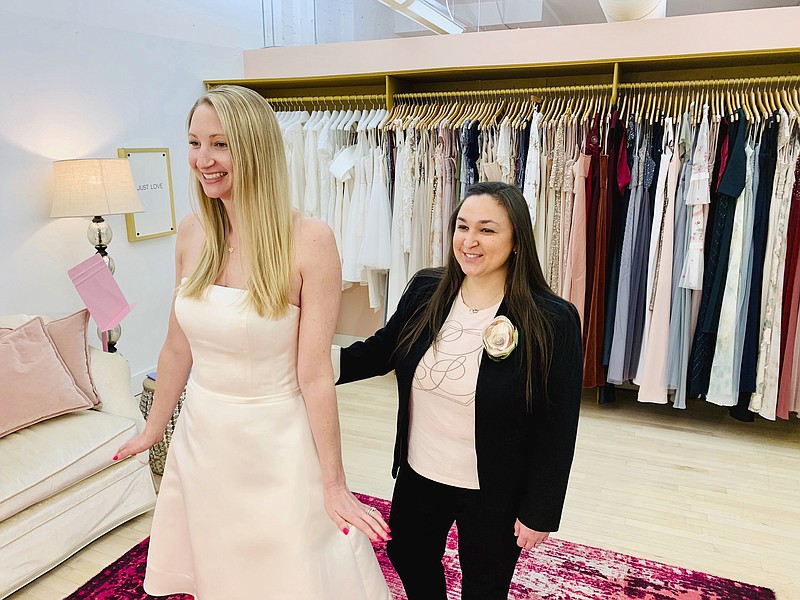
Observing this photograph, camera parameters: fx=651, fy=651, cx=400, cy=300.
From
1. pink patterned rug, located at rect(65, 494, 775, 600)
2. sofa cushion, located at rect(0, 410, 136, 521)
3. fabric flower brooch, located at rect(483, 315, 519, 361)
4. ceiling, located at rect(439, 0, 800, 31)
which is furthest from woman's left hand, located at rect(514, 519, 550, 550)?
ceiling, located at rect(439, 0, 800, 31)

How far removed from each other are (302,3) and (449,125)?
A: 2.08 m

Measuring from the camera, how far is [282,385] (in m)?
1.50

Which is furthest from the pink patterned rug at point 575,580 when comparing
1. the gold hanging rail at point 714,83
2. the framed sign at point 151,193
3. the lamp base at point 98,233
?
the gold hanging rail at point 714,83

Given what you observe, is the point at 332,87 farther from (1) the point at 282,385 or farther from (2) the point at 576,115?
(1) the point at 282,385

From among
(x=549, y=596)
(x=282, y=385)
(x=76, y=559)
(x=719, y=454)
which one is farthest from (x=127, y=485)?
(x=719, y=454)

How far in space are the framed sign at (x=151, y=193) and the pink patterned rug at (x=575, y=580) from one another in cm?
206

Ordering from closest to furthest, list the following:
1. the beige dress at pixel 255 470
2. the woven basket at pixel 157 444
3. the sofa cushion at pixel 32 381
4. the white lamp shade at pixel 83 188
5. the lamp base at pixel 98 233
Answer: the beige dress at pixel 255 470, the sofa cushion at pixel 32 381, the woven basket at pixel 157 444, the white lamp shade at pixel 83 188, the lamp base at pixel 98 233

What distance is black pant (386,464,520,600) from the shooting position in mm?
1561

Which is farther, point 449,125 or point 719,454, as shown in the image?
point 449,125

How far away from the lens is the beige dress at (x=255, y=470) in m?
1.47

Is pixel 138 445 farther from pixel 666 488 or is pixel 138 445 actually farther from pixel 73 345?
pixel 666 488

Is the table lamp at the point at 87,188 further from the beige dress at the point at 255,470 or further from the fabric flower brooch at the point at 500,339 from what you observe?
the fabric flower brooch at the point at 500,339

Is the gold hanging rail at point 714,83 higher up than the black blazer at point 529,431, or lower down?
higher up

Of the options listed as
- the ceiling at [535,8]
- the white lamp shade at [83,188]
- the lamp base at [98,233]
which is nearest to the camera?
the white lamp shade at [83,188]
